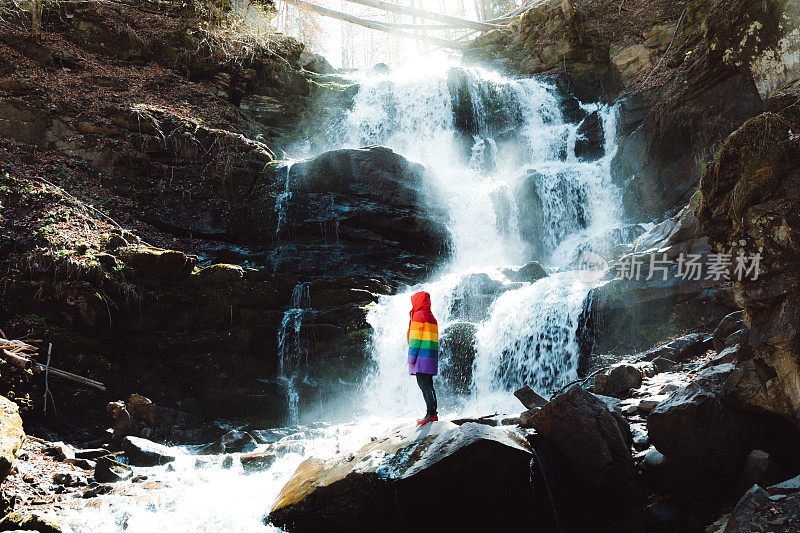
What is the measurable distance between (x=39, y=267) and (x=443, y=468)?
9.02 metres

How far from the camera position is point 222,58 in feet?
63.9

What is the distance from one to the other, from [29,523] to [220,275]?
7.19m

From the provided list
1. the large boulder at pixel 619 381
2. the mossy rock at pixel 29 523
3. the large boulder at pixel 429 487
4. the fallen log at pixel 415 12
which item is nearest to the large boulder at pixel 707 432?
the large boulder at pixel 429 487

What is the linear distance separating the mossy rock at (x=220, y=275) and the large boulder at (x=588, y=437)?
332 inches

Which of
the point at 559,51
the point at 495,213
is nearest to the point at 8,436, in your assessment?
the point at 495,213

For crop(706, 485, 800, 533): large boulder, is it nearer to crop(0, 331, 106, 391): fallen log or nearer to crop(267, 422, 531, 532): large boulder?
crop(267, 422, 531, 532): large boulder

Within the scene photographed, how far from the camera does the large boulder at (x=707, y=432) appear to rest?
4.55 m

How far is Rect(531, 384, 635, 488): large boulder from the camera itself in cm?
483

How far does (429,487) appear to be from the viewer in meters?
4.38

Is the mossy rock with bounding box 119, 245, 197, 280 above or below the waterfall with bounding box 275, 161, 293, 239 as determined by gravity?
below

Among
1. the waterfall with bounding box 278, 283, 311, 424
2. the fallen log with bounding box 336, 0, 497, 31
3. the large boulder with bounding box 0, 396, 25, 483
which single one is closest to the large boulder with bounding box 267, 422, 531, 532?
the large boulder with bounding box 0, 396, 25, 483

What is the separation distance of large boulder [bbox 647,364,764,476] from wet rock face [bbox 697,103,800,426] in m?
0.23

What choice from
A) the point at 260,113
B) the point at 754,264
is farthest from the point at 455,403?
the point at 260,113

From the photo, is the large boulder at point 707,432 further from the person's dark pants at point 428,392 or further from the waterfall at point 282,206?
A: the waterfall at point 282,206
